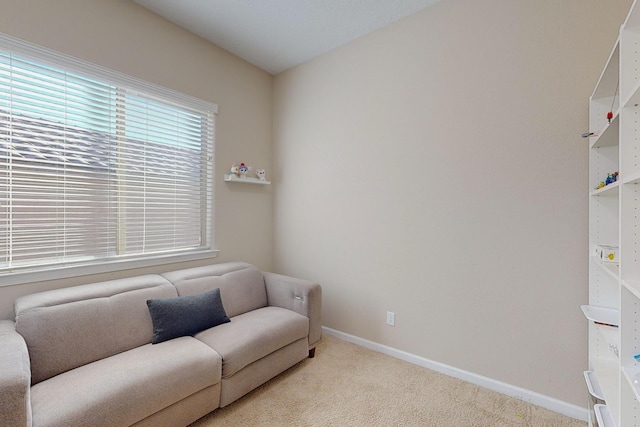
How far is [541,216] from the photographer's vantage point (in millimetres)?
1853

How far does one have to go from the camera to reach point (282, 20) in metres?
2.45

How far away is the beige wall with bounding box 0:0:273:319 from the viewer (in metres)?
1.86

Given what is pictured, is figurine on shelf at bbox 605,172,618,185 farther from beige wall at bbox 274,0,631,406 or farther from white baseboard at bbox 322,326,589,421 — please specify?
white baseboard at bbox 322,326,589,421

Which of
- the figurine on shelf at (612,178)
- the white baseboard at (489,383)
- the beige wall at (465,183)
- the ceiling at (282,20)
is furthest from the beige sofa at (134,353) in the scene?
the ceiling at (282,20)

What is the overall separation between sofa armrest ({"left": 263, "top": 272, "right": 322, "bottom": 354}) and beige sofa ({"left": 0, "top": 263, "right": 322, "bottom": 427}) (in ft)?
0.05

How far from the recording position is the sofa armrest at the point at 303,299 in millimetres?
2410

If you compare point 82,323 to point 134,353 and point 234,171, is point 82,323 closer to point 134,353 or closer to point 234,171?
point 134,353

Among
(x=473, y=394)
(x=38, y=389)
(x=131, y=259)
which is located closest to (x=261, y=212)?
(x=131, y=259)

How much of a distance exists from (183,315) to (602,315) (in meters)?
2.46

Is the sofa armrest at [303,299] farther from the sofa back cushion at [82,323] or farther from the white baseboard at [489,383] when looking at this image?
the sofa back cushion at [82,323]

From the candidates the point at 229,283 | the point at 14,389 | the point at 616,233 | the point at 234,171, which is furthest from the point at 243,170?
the point at 616,233

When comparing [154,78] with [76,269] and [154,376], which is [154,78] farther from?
[154,376]

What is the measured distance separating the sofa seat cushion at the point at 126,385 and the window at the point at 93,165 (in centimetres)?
87

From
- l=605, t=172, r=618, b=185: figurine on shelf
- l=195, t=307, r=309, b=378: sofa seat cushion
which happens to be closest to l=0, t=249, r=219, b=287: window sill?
l=195, t=307, r=309, b=378: sofa seat cushion
